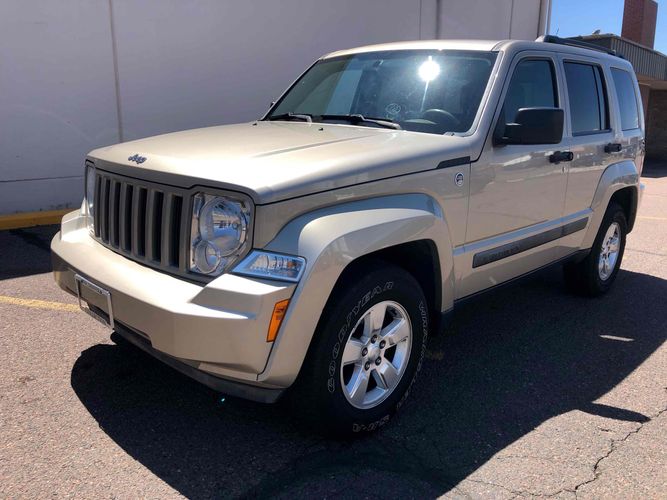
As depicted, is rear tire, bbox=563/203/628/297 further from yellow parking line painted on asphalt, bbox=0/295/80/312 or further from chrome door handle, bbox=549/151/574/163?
yellow parking line painted on asphalt, bbox=0/295/80/312

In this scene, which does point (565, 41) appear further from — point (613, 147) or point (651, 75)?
point (651, 75)

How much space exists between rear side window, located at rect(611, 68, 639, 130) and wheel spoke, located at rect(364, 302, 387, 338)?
3.40 m

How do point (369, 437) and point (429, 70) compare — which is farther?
point (429, 70)

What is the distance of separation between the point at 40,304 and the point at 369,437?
2977 millimetres

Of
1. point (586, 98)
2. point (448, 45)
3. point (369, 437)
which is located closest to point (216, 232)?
point (369, 437)

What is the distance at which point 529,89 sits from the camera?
4.15 metres

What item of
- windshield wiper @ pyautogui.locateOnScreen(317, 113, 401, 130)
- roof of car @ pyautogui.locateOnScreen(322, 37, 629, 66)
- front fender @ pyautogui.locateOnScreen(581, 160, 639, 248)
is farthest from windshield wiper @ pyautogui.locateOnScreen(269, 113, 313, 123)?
front fender @ pyautogui.locateOnScreen(581, 160, 639, 248)

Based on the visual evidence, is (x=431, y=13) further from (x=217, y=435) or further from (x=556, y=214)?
(x=217, y=435)

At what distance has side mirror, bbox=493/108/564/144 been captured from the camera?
11.6ft

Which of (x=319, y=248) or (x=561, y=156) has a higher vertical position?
(x=561, y=156)

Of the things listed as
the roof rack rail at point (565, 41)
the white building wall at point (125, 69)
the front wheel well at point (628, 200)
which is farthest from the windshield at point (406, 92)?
the white building wall at point (125, 69)

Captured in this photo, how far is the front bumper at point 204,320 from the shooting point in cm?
249

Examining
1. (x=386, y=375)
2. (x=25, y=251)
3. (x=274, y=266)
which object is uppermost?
(x=274, y=266)

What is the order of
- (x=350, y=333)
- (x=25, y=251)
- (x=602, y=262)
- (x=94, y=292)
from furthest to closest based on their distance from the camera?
(x=25, y=251) → (x=602, y=262) → (x=94, y=292) → (x=350, y=333)
